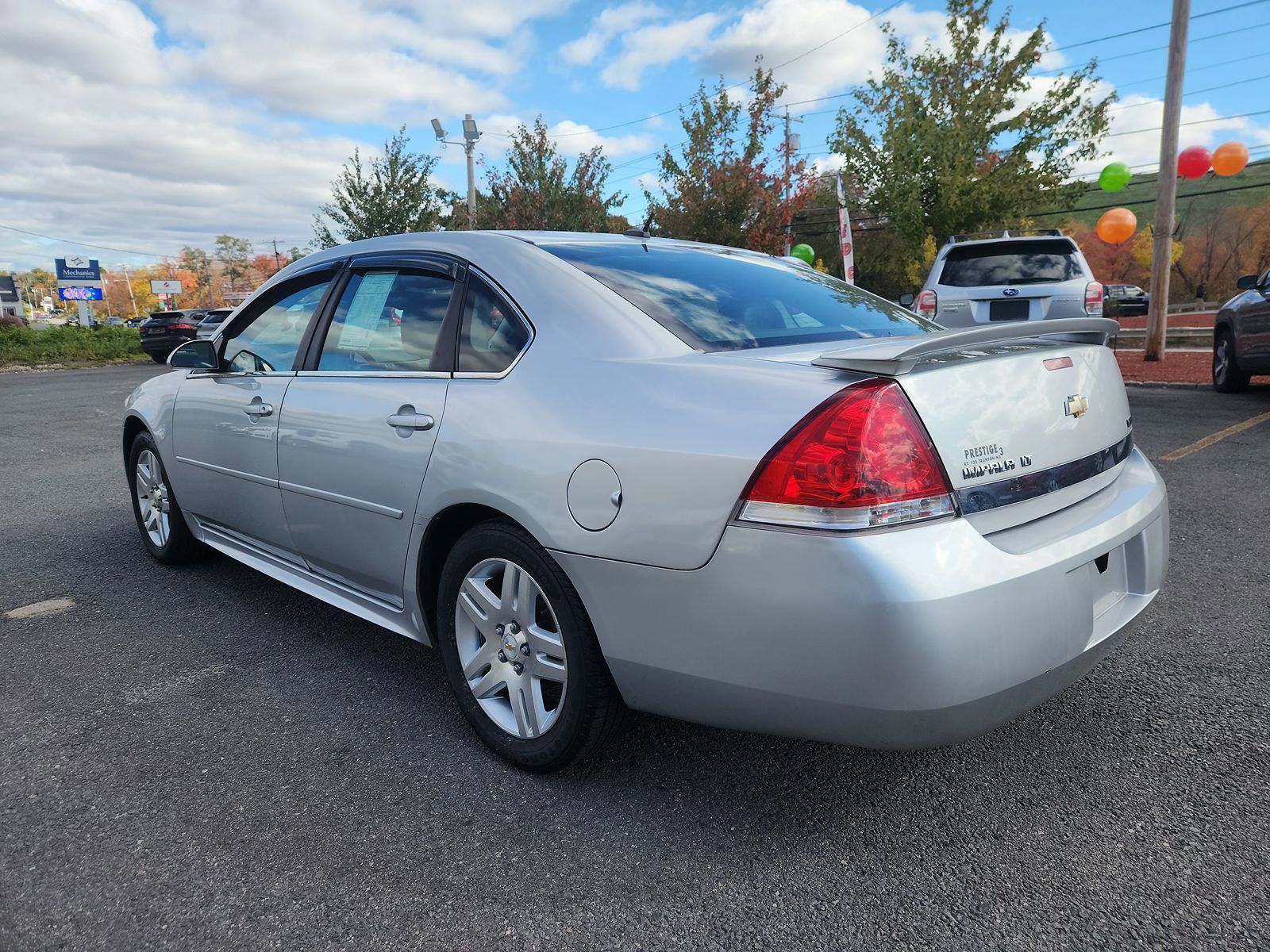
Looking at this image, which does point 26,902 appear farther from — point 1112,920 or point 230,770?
point 1112,920

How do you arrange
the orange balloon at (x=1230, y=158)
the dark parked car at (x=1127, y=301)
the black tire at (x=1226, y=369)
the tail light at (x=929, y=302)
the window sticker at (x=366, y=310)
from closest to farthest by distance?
1. the window sticker at (x=366, y=310)
2. the tail light at (x=929, y=302)
3. the black tire at (x=1226, y=369)
4. the orange balloon at (x=1230, y=158)
5. the dark parked car at (x=1127, y=301)

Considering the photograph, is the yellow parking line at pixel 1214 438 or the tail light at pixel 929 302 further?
the tail light at pixel 929 302

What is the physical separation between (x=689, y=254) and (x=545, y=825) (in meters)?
1.88

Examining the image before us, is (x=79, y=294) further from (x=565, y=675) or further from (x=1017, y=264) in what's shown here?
(x=565, y=675)

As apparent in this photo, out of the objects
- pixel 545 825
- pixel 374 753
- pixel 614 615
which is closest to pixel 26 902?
pixel 374 753

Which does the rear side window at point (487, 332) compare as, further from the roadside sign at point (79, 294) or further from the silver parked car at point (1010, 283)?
the roadside sign at point (79, 294)

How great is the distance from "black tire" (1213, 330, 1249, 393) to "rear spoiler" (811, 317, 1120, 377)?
8.59 meters

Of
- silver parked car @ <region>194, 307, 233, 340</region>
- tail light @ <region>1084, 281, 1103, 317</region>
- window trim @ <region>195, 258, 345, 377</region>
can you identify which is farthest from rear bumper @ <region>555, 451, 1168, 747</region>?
silver parked car @ <region>194, 307, 233, 340</region>

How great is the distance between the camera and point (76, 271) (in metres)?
67.1

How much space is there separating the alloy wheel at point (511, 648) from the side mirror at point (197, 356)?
201cm

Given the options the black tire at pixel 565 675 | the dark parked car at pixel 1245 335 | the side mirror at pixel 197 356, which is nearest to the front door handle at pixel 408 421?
the black tire at pixel 565 675

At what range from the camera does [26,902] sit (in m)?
1.93

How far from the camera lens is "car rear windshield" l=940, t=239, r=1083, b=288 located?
29.2 feet

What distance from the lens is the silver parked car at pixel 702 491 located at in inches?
70.7
